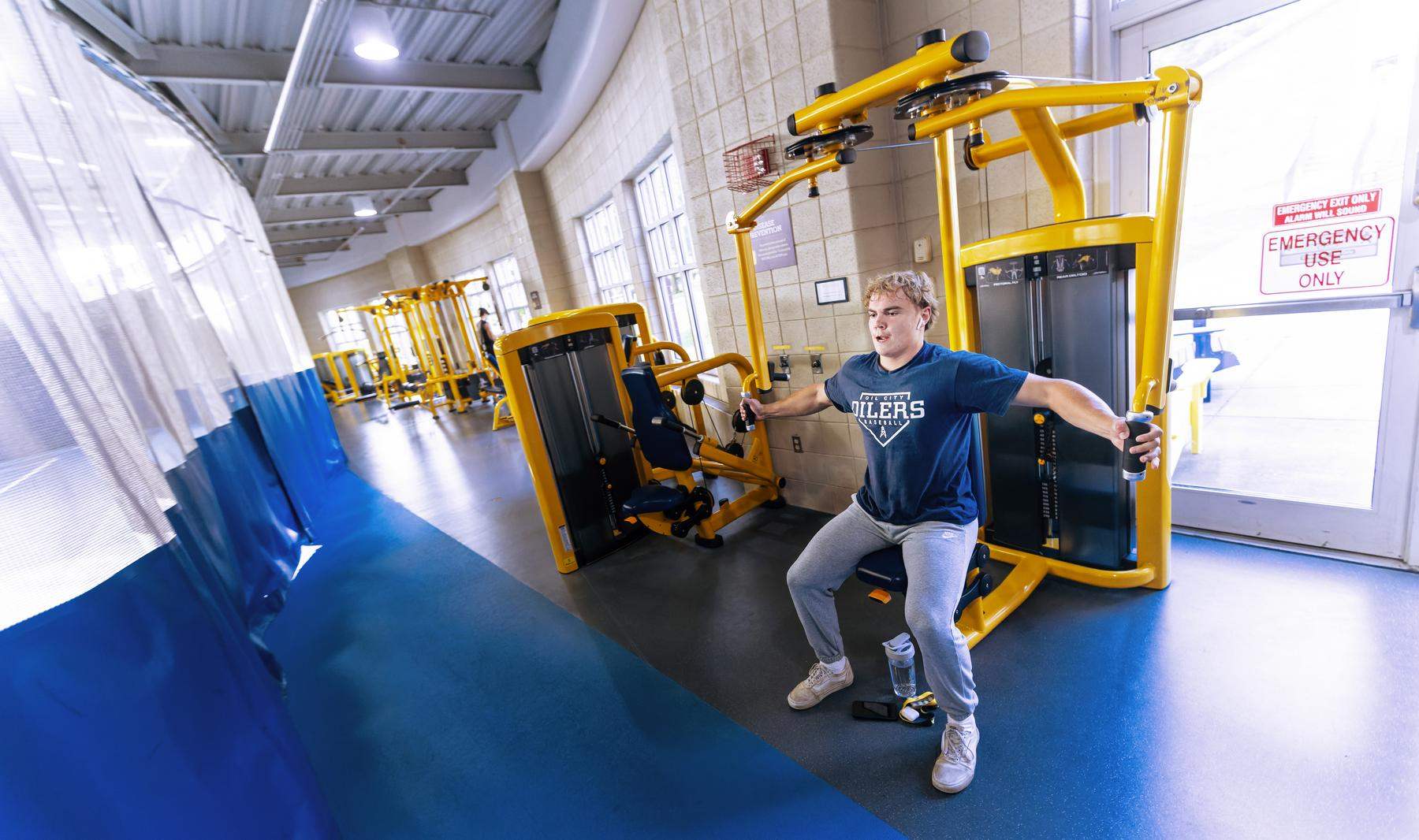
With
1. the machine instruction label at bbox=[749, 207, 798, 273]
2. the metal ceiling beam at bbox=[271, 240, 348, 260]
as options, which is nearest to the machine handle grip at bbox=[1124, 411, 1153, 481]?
the machine instruction label at bbox=[749, 207, 798, 273]

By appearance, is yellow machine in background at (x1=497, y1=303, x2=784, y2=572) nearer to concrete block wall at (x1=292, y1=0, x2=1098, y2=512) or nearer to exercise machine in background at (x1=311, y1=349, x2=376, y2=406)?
concrete block wall at (x1=292, y1=0, x2=1098, y2=512)

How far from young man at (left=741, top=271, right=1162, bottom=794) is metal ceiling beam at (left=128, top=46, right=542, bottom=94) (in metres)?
5.96

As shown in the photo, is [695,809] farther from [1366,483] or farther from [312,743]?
[1366,483]

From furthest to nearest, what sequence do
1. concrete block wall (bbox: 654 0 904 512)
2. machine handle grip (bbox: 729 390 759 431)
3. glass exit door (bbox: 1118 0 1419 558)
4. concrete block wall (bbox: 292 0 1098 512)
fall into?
1. concrete block wall (bbox: 654 0 904 512)
2. concrete block wall (bbox: 292 0 1098 512)
3. machine handle grip (bbox: 729 390 759 431)
4. glass exit door (bbox: 1118 0 1419 558)

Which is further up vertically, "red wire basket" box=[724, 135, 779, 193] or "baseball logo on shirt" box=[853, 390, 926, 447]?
"red wire basket" box=[724, 135, 779, 193]

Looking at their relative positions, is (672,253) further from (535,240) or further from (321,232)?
(321,232)

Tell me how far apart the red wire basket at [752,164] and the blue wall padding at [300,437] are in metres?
3.74

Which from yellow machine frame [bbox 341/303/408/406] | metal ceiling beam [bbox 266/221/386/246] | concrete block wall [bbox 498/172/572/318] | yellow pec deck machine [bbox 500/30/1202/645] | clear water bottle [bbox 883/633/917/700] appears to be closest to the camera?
yellow pec deck machine [bbox 500/30/1202/645]

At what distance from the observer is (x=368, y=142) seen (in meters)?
7.36

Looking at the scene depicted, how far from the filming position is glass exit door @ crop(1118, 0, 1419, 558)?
1.98 meters

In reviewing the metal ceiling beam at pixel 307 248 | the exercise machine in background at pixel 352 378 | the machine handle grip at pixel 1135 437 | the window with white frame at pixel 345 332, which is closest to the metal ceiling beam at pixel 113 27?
the machine handle grip at pixel 1135 437

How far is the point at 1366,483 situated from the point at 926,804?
2512 millimetres

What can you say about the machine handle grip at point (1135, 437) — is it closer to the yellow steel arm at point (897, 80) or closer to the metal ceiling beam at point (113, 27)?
the yellow steel arm at point (897, 80)

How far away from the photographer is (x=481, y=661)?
8.64 ft
